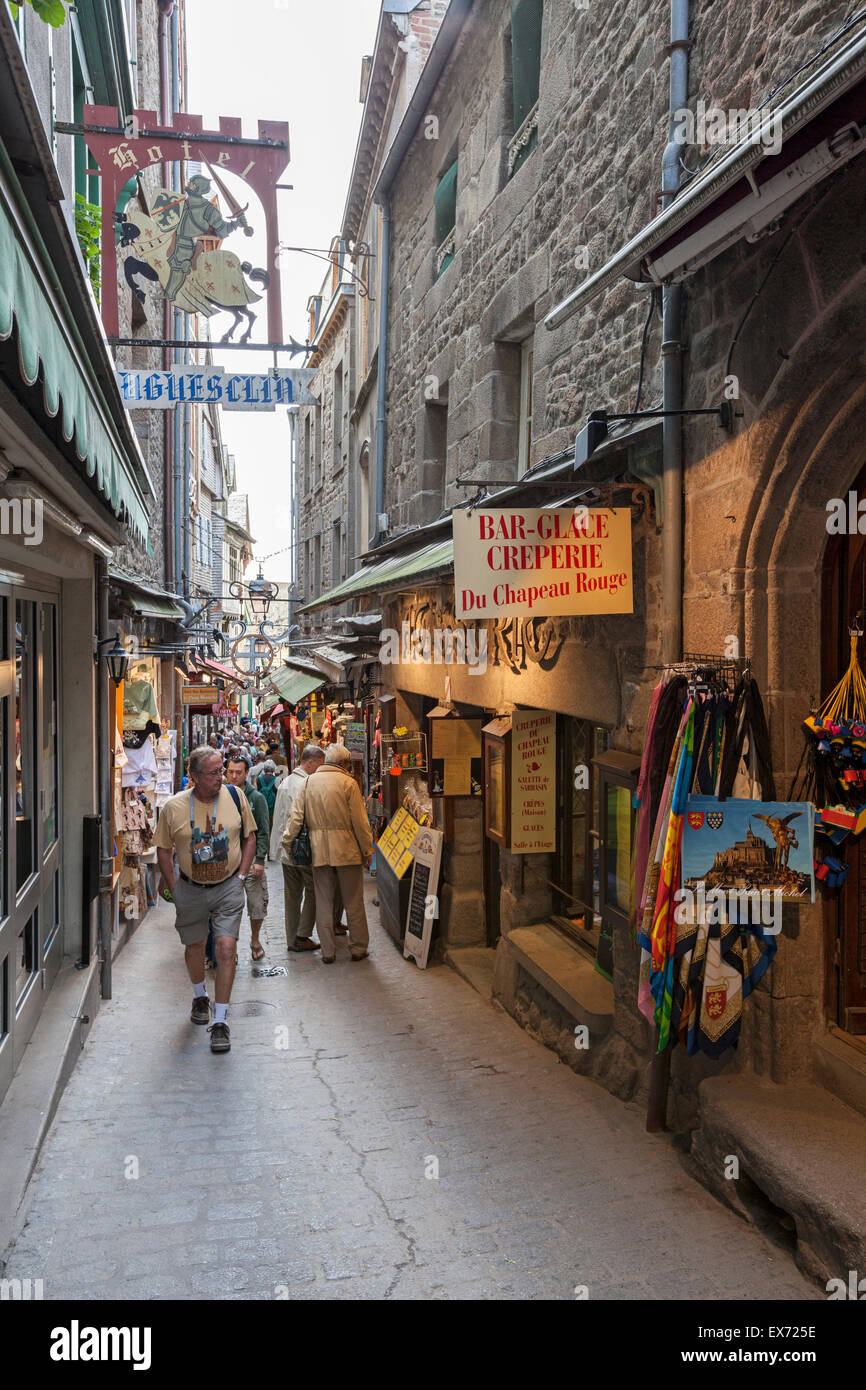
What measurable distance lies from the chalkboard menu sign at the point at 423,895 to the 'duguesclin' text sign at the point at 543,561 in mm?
3821

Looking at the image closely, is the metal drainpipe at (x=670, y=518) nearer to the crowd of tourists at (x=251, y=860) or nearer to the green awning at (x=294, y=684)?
the crowd of tourists at (x=251, y=860)

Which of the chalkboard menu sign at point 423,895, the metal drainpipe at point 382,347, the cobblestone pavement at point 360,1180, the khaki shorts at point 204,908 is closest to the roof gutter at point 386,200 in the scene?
the metal drainpipe at point 382,347

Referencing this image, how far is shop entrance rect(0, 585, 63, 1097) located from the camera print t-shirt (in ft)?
2.49

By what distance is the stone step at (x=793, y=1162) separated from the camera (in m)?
3.13

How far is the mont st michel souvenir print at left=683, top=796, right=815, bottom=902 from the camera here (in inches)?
148

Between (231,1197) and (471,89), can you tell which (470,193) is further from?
(231,1197)

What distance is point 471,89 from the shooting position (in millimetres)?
8953

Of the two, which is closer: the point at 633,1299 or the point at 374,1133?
the point at 633,1299

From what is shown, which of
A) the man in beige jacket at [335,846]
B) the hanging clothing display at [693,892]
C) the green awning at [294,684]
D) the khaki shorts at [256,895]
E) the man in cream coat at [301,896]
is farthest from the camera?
the green awning at [294,684]

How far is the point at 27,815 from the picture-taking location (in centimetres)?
535

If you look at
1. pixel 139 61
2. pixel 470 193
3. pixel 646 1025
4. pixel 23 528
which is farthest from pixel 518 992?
pixel 139 61

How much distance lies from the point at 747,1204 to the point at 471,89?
30.7ft

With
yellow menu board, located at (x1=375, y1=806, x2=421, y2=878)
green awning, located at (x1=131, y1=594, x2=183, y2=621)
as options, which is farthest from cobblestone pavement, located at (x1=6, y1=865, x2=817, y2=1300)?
green awning, located at (x1=131, y1=594, x2=183, y2=621)

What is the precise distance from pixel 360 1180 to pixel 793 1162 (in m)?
1.84
